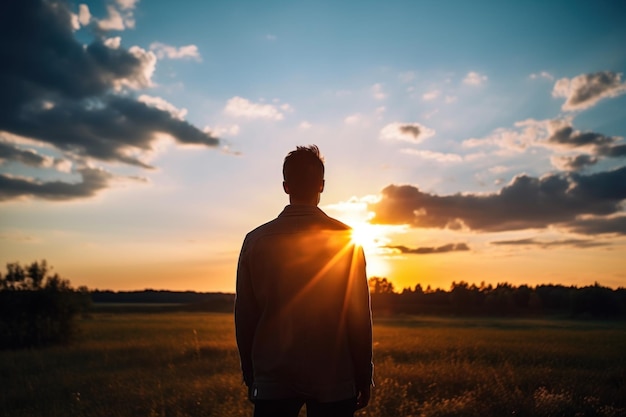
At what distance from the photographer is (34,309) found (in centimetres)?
2706

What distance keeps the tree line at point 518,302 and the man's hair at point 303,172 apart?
241 feet

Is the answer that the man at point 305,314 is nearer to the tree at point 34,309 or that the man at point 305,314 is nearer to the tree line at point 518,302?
the tree at point 34,309

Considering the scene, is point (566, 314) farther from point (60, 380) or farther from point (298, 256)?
point (298, 256)

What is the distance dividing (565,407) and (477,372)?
15.0 feet

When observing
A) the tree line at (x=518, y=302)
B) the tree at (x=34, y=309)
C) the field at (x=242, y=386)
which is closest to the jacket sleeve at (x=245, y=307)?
the field at (x=242, y=386)

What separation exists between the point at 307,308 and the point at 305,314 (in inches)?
1.4

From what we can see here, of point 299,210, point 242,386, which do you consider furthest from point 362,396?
point 242,386

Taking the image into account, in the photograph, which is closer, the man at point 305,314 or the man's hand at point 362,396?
the man at point 305,314

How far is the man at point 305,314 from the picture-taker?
2.94m

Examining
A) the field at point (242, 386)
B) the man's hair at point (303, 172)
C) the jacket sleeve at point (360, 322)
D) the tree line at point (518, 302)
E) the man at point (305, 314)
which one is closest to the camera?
the man at point (305, 314)

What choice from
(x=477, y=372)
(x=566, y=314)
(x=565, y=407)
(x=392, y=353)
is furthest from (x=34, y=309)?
(x=566, y=314)

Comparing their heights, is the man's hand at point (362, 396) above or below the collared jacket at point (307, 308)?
below

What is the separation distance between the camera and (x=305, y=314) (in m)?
2.96

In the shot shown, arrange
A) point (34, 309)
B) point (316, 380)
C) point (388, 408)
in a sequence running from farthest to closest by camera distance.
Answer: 1. point (34, 309)
2. point (388, 408)
3. point (316, 380)
